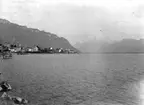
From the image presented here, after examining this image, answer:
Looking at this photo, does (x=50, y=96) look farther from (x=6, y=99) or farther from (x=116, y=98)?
(x=116, y=98)

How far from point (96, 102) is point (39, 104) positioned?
14.2 meters

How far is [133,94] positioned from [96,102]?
14.6m

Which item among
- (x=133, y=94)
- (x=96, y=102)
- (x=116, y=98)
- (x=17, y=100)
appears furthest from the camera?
(x=133, y=94)

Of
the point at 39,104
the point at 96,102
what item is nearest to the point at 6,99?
the point at 39,104

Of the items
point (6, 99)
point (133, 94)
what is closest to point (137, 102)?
point (133, 94)

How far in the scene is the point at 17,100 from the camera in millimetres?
37375

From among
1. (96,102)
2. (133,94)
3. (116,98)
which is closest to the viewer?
(96,102)

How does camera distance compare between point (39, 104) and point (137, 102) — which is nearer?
point (39, 104)

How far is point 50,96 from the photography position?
44.4 metres

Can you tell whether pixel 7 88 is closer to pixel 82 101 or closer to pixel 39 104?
pixel 39 104

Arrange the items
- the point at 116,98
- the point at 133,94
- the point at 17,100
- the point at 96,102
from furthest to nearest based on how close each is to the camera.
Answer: the point at 133,94 → the point at 116,98 → the point at 96,102 → the point at 17,100

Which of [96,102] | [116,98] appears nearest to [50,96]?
[96,102]

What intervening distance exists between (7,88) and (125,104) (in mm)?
35282

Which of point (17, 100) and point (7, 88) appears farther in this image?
point (7, 88)
